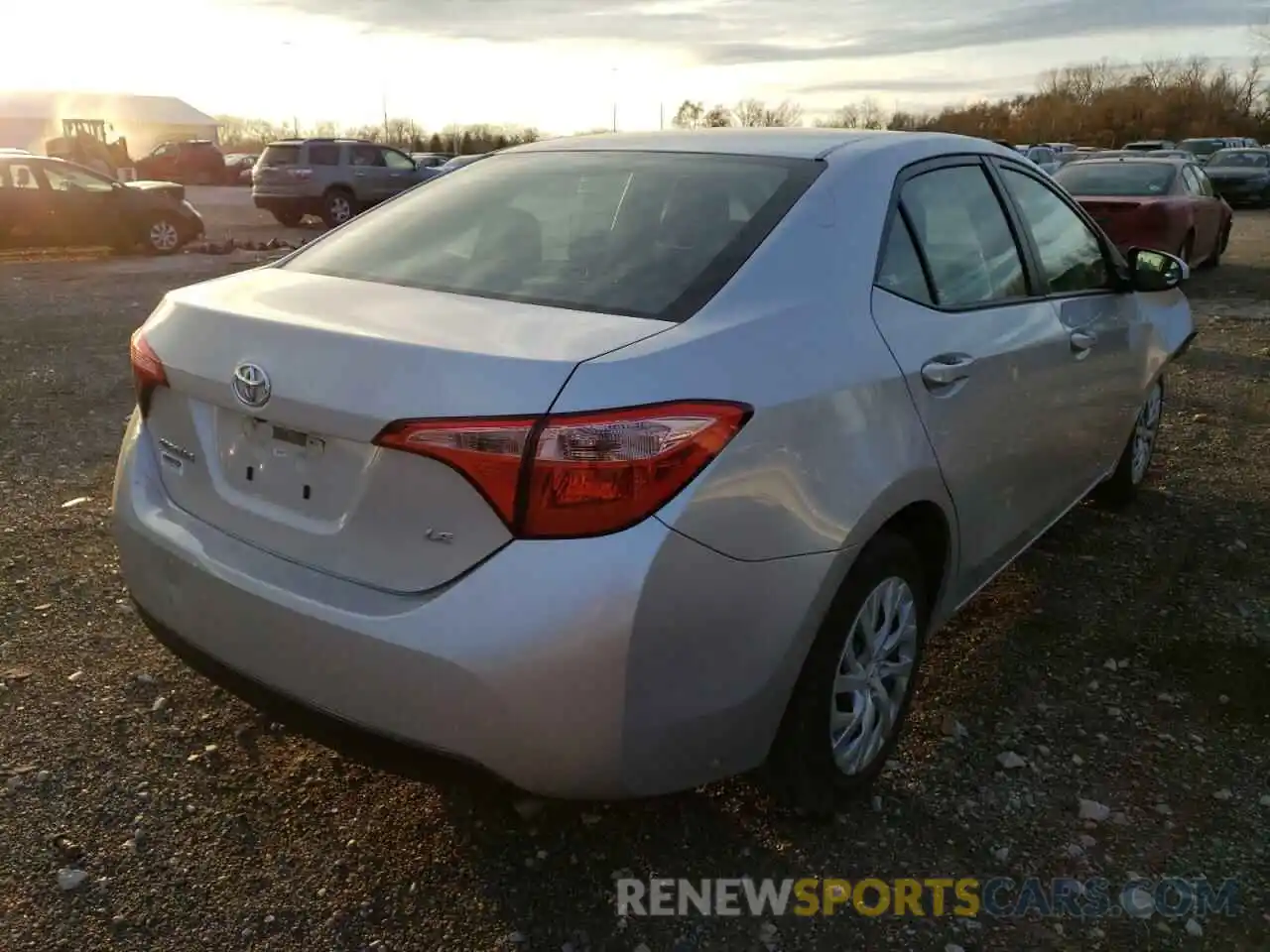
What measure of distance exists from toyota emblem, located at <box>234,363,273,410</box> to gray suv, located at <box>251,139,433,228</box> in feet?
65.8

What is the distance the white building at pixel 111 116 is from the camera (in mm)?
52062

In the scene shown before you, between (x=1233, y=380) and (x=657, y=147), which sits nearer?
(x=657, y=147)

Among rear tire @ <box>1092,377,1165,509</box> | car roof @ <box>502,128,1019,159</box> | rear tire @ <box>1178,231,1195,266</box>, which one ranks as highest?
car roof @ <box>502,128,1019,159</box>

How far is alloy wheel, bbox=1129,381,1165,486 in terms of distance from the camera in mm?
4805

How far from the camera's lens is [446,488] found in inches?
76.2

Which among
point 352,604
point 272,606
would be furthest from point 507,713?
point 272,606

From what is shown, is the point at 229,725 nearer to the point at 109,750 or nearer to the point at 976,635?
the point at 109,750

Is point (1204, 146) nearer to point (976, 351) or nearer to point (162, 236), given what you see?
point (162, 236)

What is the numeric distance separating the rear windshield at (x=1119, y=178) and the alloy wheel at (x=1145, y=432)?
817cm

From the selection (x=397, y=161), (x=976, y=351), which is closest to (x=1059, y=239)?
(x=976, y=351)

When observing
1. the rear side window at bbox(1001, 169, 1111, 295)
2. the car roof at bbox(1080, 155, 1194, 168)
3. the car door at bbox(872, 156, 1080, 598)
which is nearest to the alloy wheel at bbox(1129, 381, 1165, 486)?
the rear side window at bbox(1001, 169, 1111, 295)

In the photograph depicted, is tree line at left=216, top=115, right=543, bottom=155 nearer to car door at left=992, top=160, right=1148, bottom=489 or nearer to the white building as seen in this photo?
the white building

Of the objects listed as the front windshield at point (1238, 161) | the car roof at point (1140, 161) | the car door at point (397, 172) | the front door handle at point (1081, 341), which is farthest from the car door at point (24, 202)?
the front windshield at point (1238, 161)

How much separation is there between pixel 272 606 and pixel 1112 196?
12.2 m
